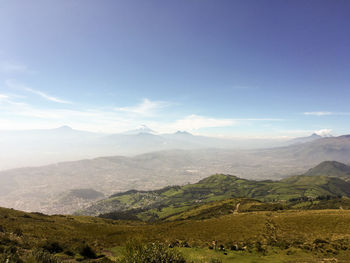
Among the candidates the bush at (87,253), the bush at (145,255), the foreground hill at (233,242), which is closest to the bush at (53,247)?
the foreground hill at (233,242)

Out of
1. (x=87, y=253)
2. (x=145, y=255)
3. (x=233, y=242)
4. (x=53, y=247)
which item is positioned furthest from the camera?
(x=233, y=242)

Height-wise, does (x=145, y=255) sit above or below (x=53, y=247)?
above

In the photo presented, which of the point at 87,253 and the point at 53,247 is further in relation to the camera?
the point at 87,253

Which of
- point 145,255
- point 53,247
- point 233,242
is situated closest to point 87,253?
point 53,247

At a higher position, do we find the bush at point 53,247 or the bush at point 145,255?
the bush at point 145,255

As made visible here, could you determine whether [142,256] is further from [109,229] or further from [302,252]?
[109,229]

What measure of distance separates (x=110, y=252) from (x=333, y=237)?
4324 centimetres

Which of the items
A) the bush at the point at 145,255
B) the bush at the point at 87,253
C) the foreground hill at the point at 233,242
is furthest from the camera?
the bush at the point at 87,253

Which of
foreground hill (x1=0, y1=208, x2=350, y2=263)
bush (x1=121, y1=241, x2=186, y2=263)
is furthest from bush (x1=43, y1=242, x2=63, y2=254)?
bush (x1=121, y1=241, x2=186, y2=263)

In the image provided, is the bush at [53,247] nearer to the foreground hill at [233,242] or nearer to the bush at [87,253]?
the foreground hill at [233,242]

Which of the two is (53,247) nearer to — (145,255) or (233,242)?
(145,255)

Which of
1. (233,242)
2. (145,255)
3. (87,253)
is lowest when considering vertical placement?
(233,242)

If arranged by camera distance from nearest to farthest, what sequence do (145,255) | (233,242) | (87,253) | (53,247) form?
(145,255) → (53,247) → (87,253) → (233,242)

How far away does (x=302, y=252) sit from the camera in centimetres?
2942
